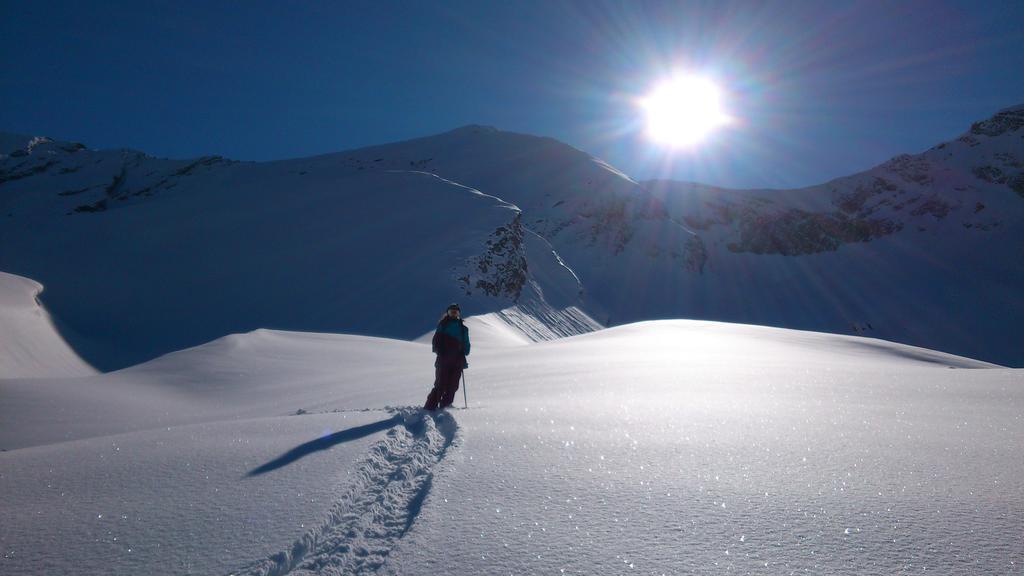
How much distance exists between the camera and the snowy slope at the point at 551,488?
7.85 ft

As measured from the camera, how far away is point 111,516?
2.85 m

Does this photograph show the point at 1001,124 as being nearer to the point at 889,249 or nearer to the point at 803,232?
the point at 889,249

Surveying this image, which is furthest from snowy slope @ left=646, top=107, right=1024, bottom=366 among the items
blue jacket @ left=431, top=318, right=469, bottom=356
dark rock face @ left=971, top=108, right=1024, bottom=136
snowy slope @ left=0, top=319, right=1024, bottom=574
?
snowy slope @ left=0, top=319, right=1024, bottom=574

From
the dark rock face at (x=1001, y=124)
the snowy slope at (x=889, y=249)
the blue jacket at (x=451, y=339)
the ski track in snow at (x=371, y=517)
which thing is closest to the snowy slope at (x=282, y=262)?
the blue jacket at (x=451, y=339)

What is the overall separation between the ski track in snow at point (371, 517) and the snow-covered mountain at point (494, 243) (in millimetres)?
22920

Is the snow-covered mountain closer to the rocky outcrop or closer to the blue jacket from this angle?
the rocky outcrop

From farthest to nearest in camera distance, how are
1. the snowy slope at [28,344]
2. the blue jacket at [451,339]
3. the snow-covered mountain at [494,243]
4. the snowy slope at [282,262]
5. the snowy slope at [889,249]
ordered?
the snowy slope at [889,249]
the snow-covered mountain at [494,243]
the snowy slope at [282,262]
the snowy slope at [28,344]
the blue jacket at [451,339]

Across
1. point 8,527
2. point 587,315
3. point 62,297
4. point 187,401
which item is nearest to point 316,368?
point 187,401

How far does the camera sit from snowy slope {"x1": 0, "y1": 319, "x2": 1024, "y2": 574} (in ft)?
7.85

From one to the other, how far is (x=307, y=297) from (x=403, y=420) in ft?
87.8

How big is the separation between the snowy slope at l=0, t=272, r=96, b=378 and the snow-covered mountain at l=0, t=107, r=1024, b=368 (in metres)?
2.28

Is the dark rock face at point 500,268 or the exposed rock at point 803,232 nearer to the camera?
the dark rock face at point 500,268

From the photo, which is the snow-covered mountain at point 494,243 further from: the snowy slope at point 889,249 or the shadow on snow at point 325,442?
the shadow on snow at point 325,442

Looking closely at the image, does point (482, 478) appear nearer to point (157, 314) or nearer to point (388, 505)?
point (388, 505)
